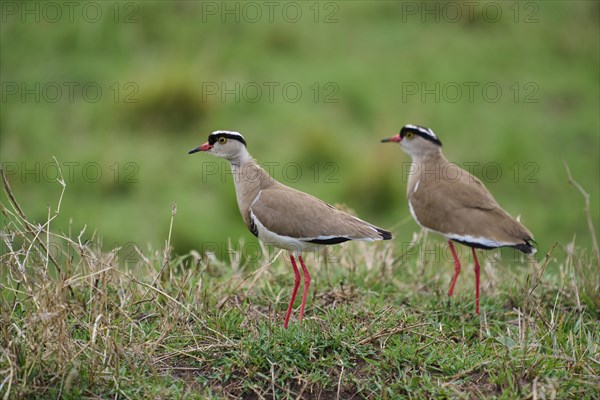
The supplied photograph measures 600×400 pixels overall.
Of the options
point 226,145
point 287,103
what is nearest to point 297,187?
point 287,103

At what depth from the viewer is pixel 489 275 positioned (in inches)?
241

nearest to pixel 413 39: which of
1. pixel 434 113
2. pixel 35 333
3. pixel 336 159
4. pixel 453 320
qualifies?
pixel 434 113

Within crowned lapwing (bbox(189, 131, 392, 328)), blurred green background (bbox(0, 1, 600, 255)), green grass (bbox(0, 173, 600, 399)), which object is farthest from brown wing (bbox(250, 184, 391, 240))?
blurred green background (bbox(0, 1, 600, 255))

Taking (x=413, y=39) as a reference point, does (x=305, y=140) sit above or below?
below

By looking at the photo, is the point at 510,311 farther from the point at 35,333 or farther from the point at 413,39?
the point at 413,39

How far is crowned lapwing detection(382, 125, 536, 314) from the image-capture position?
555 cm

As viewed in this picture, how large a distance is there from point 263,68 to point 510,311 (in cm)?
520

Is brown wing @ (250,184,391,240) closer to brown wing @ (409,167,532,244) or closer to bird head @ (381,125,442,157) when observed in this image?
brown wing @ (409,167,532,244)

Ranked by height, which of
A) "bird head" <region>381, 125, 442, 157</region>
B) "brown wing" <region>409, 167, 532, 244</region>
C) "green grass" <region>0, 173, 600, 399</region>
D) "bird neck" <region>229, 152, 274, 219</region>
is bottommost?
"green grass" <region>0, 173, 600, 399</region>

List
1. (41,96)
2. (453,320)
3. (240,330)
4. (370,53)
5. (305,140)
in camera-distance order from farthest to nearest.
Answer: (370,53) < (41,96) < (305,140) < (453,320) < (240,330)

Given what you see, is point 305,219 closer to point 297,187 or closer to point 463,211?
point 463,211

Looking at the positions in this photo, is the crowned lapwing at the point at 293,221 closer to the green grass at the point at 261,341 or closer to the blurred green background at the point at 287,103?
the green grass at the point at 261,341

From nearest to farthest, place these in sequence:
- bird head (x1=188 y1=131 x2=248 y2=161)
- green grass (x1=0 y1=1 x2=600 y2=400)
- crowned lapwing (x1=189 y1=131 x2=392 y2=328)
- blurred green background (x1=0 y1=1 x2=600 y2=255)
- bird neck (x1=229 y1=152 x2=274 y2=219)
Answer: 1. green grass (x1=0 y1=1 x2=600 y2=400)
2. crowned lapwing (x1=189 y1=131 x2=392 y2=328)
3. bird neck (x1=229 y1=152 x2=274 y2=219)
4. bird head (x1=188 y1=131 x2=248 y2=161)
5. blurred green background (x1=0 y1=1 x2=600 y2=255)

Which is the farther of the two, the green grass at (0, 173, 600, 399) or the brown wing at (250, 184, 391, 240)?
the brown wing at (250, 184, 391, 240)
